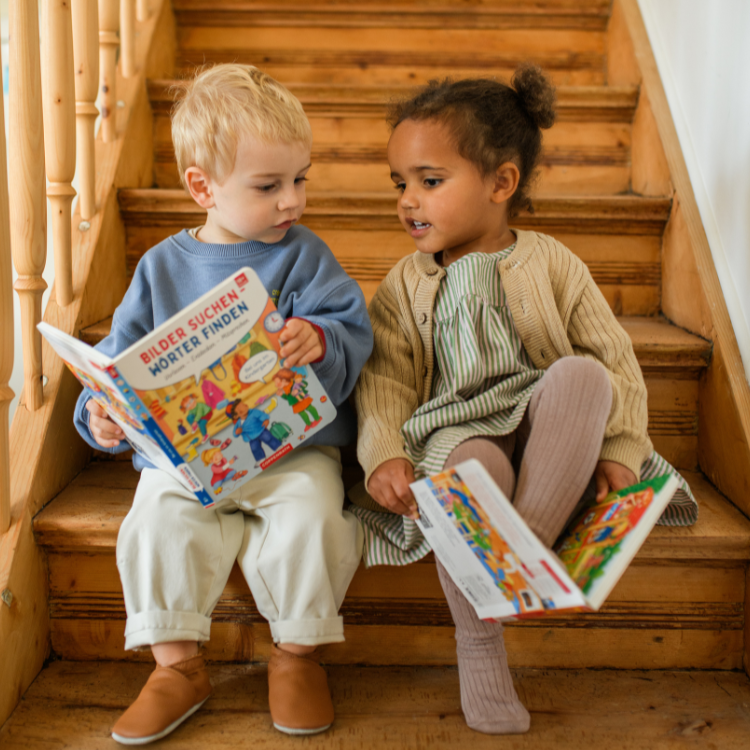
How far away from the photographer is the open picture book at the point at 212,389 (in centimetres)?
70

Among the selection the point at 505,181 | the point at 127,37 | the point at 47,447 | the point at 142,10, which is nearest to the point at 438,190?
the point at 505,181

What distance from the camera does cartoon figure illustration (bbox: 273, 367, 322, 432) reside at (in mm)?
803

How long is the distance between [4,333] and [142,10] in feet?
3.21

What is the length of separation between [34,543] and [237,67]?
67 cm

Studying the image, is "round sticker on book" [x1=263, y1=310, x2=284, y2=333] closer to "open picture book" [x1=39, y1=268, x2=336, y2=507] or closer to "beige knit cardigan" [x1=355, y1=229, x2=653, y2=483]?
"open picture book" [x1=39, y1=268, x2=336, y2=507]

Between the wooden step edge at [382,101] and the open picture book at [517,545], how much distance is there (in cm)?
96

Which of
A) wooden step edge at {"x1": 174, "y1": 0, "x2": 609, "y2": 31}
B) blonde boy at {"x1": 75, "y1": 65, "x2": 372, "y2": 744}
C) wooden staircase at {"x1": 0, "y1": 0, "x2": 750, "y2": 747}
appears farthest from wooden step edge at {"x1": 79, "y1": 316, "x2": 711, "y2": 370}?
wooden step edge at {"x1": 174, "y1": 0, "x2": 609, "y2": 31}

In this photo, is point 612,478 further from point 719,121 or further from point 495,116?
point 719,121

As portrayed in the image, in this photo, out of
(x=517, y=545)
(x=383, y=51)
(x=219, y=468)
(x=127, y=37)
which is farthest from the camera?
(x=383, y=51)

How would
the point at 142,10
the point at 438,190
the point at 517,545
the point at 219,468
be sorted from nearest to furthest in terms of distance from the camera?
1. the point at 517,545
2. the point at 219,468
3. the point at 438,190
4. the point at 142,10

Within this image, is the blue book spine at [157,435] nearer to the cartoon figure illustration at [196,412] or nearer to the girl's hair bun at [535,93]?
the cartoon figure illustration at [196,412]

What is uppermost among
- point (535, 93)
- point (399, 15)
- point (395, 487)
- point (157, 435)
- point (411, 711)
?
point (399, 15)

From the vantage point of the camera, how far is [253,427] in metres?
0.80

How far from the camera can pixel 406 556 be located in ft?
2.92
